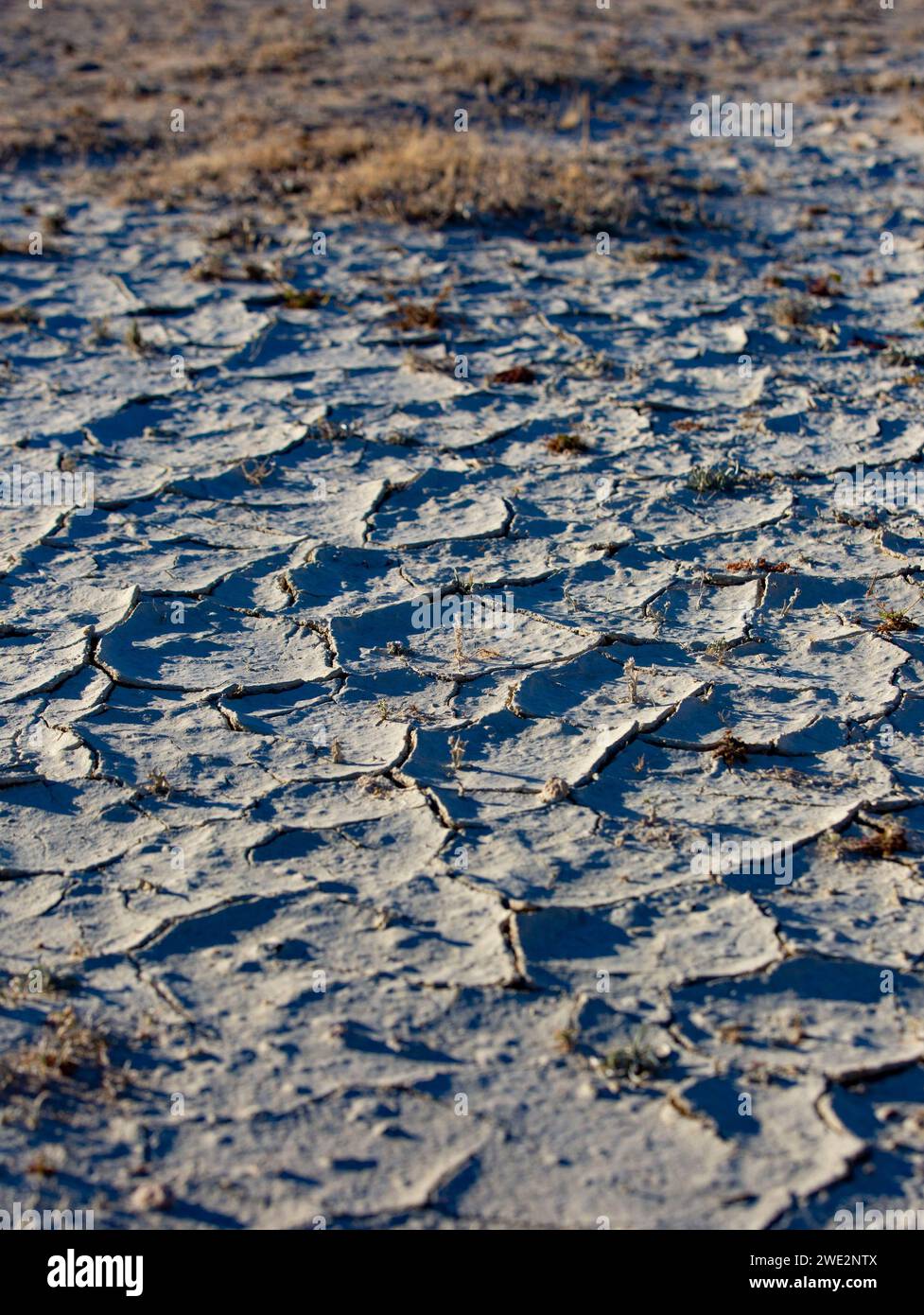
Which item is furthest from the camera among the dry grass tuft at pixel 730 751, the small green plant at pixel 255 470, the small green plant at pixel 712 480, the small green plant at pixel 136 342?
the small green plant at pixel 136 342

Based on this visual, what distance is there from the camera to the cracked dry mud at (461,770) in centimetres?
265

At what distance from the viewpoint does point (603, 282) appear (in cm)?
696

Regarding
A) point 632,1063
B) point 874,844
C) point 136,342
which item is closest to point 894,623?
point 874,844

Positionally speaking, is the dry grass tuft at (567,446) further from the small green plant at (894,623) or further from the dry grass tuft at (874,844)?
the dry grass tuft at (874,844)

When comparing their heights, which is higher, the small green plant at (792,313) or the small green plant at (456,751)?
the small green plant at (792,313)

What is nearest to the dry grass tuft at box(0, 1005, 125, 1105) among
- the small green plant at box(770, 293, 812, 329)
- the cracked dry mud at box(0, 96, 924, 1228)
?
the cracked dry mud at box(0, 96, 924, 1228)

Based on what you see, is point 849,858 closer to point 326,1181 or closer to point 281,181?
point 326,1181

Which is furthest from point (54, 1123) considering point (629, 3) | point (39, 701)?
point (629, 3)

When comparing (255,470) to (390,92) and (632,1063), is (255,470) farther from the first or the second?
(390,92)

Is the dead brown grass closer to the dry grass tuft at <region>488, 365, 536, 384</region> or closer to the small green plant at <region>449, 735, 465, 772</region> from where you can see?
the dry grass tuft at <region>488, 365, 536, 384</region>

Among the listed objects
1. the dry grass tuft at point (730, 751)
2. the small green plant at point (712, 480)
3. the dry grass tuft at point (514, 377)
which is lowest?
the dry grass tuft at point (730, 751)

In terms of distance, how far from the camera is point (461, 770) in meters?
3.67

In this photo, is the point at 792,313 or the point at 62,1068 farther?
the point at 792,313

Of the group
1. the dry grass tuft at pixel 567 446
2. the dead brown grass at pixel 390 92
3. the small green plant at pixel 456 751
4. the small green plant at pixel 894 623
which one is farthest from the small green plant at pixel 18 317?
the small green plant at pixel 894 623
